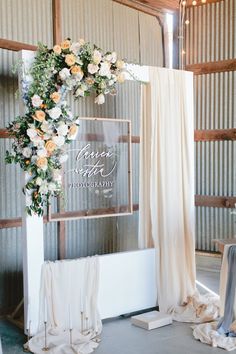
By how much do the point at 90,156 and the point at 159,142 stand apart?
79cm

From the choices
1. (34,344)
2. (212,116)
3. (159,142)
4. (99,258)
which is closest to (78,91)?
(159,142)

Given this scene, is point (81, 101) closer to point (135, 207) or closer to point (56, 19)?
point (56, 19)

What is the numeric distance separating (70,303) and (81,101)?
253cm

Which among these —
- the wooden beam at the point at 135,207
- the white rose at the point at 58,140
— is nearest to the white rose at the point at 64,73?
the white rose at the point at 58,140

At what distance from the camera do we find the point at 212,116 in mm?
7727

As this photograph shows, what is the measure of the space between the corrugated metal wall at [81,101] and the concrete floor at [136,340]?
758 millimetres

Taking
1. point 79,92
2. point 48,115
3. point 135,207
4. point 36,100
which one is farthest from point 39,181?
point 135,207

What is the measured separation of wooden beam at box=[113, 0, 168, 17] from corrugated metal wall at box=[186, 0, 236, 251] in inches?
22.0

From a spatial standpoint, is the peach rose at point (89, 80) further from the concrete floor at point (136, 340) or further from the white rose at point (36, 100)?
the concrete floor at point (136, 340)

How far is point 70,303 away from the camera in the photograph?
500cm

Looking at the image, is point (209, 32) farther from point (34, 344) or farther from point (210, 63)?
point (34, 344)

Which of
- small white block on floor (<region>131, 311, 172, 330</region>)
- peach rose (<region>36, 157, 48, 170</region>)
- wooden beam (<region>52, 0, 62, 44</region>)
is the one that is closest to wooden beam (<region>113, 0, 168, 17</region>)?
wooden beam (<region>52, 0, 62, 44</region>)

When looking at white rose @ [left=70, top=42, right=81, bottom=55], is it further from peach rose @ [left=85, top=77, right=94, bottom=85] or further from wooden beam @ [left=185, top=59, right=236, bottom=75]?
wooden beam @ [left=185, top=59, right=236, bottom=75]

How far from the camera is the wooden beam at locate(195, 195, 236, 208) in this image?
752 cm
